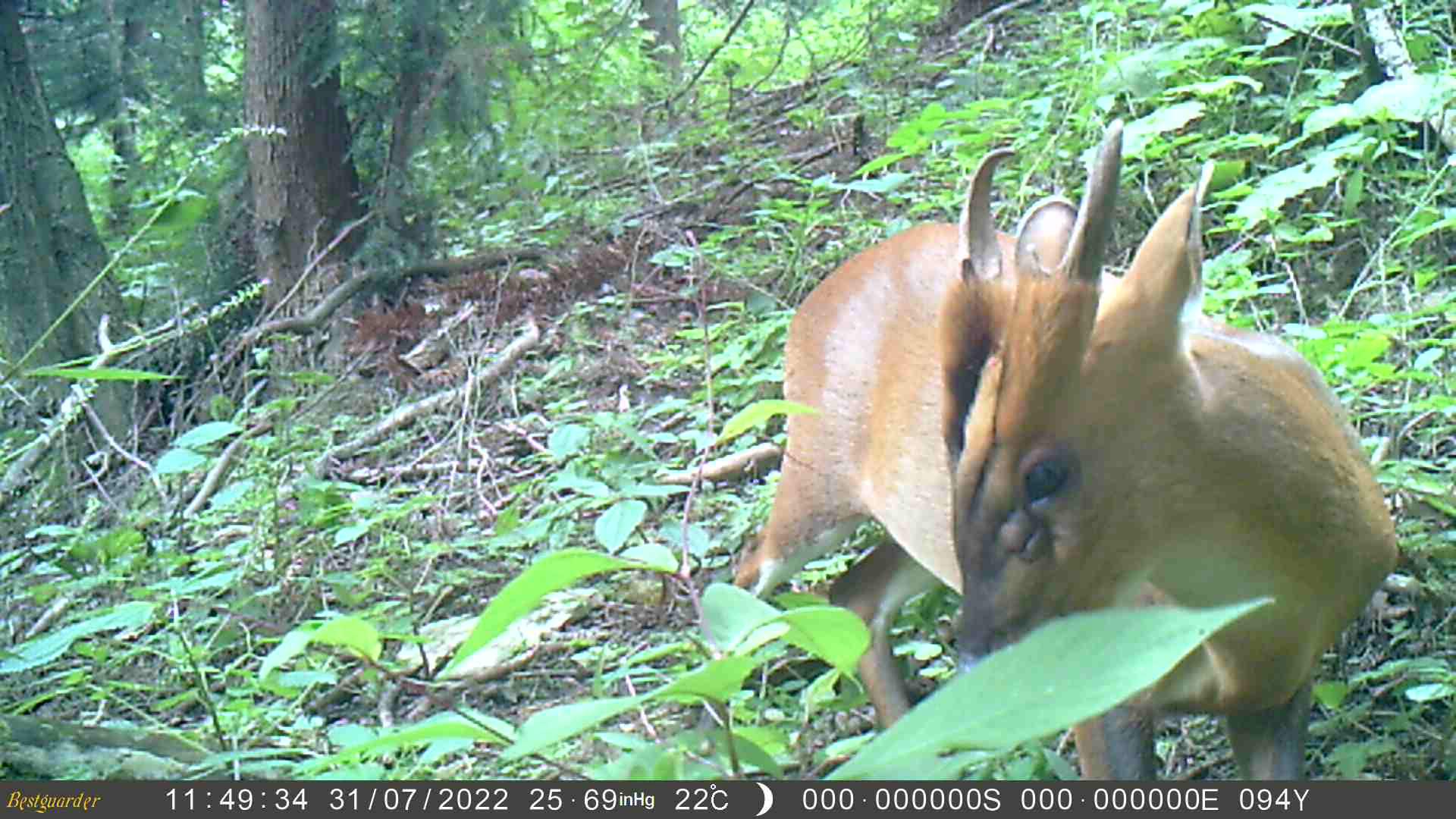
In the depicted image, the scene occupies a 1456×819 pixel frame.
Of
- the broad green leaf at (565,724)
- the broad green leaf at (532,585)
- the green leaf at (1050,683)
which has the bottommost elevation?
the broad green leaf at (565,724)

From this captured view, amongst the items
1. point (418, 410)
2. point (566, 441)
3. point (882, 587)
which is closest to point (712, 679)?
point (566, 441)

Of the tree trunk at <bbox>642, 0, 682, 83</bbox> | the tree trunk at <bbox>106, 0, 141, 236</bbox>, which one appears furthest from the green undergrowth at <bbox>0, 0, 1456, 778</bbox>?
the tree trunk at <bbox>642, 0, 682, 83</bbox>

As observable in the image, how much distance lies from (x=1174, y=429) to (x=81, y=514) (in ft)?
14.2

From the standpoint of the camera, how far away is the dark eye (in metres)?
2.56

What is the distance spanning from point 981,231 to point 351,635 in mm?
1412

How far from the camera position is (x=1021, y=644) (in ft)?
4.79

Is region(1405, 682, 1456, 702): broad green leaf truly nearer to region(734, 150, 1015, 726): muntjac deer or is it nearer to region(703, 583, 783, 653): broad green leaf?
region(734, 150, 1015, 726): muntjac deer

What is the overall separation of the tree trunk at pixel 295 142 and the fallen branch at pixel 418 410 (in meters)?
1.65

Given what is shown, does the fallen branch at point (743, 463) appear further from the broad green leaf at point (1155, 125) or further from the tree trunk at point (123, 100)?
the tree trunk at point (123, 100)

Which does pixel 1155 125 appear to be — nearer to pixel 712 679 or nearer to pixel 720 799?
pixel 720 799

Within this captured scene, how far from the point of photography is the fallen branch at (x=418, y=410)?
6117 millimetres

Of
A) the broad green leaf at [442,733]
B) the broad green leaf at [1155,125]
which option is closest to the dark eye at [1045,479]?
the broad green leaf at [442,733]

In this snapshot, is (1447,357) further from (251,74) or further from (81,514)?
(251,74)

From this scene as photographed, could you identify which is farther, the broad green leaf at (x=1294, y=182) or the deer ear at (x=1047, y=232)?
the broad green leaf at (x=1294, y=182)
